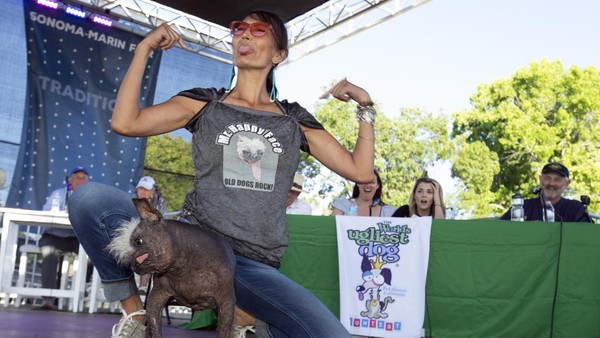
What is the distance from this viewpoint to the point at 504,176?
28.2m

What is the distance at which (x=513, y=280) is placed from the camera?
5.42 m

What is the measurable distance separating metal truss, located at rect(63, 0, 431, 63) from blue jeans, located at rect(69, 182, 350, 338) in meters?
9.94

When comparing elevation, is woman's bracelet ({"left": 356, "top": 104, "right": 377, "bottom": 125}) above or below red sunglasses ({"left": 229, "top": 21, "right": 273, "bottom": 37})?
below

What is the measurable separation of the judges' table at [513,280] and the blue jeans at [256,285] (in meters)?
3.60

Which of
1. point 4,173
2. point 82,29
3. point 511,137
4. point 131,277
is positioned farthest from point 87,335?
point 511,137

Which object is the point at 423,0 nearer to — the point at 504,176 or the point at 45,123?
the point at 45,123

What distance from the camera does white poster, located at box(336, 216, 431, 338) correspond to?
539cm

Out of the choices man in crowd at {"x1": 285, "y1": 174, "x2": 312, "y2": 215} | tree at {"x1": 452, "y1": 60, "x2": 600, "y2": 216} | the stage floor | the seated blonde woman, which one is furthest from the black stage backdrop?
tree at {"x1": 452, "y1": 60, "x2": 600, "y2": 216}

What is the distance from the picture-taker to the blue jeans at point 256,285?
205 cm

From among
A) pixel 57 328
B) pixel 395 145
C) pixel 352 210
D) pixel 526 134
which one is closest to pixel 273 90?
pixel 57 328

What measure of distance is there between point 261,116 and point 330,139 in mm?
287

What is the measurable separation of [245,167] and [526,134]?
25711 millimetres

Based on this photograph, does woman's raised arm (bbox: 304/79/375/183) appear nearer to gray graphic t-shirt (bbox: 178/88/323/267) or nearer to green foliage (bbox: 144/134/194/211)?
gray graphic t-shirt (bbox: 178/88/323/267)

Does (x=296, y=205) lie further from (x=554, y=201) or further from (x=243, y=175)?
(x=243, y=175)
